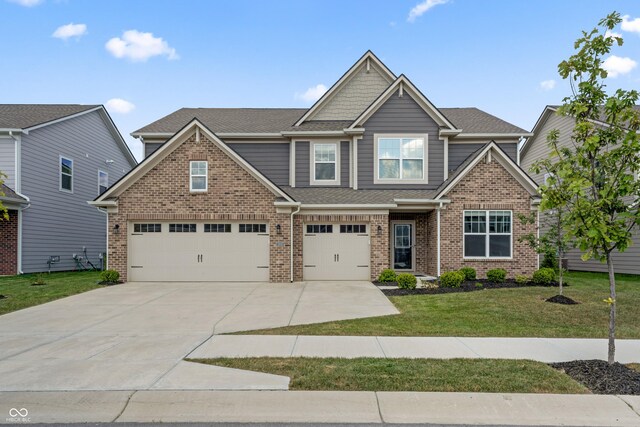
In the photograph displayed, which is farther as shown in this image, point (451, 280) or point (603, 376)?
point (451, 280)

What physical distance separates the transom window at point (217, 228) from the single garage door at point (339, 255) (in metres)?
2.95

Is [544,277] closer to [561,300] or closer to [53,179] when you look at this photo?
[561,300]

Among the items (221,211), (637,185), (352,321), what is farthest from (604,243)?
(221,211)

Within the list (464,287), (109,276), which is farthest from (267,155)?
(464,287)

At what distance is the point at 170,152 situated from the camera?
15.7 metres

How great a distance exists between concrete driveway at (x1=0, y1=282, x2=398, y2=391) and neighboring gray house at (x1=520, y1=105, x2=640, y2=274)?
1102cm

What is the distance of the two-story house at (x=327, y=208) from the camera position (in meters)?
15.7

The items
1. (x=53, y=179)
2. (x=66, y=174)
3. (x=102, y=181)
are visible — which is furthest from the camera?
(x=102, y=181)

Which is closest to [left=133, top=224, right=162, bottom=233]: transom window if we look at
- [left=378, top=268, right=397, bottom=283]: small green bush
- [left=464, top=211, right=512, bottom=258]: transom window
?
[left=378, top=268, right=397, bottom=283]: small green bush

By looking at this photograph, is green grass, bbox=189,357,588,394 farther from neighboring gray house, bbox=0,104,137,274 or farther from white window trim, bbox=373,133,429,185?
neighboring gray house, bbox=0,104,137,274

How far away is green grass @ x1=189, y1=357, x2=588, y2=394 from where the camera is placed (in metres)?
5.29

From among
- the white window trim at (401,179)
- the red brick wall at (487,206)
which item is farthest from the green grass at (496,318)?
the white window trim at (401,179)

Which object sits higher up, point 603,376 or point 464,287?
point 603,376

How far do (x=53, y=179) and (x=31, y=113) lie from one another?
386 cm
